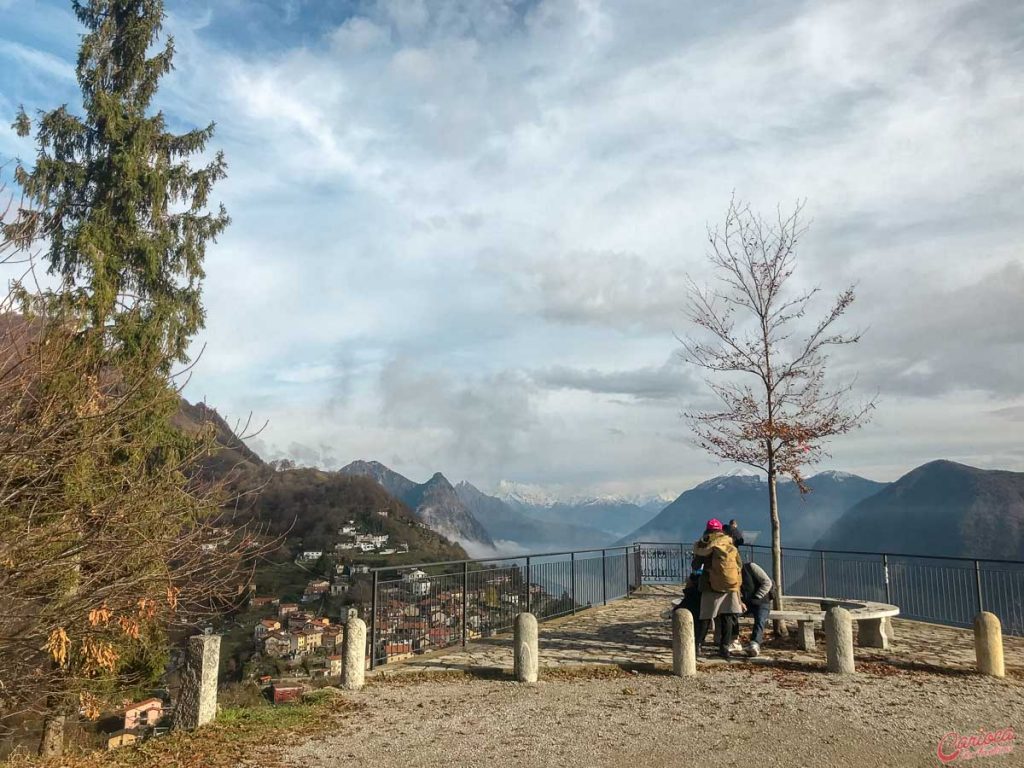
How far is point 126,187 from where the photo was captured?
52.1 feet

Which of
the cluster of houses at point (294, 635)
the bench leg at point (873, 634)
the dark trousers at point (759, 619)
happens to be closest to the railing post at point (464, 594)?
the dark trousers at point (759, 619)

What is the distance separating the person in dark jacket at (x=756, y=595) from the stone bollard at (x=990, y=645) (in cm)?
271

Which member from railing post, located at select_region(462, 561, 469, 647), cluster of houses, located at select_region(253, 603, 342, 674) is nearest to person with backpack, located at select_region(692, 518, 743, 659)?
railing post, located at select_region(462, 561, 469, 647)

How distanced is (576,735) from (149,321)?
12.8 m

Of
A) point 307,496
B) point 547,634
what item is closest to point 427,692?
point 547,634

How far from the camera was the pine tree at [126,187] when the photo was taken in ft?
50.2

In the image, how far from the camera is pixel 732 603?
10352mm

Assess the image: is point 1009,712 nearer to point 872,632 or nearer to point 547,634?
point 872,632

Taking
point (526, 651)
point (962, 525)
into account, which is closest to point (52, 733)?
point (526, 651)

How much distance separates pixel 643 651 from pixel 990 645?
4.78 metres

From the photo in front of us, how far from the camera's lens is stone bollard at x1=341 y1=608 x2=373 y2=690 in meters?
9.55

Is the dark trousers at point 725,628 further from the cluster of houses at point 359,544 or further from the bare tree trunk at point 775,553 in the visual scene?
the cluster of houses at point 359,544

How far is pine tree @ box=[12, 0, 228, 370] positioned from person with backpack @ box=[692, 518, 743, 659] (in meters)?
11.1

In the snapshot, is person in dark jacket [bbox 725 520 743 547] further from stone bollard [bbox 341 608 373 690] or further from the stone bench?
stone bollard [bbox 341 608 373 690]
